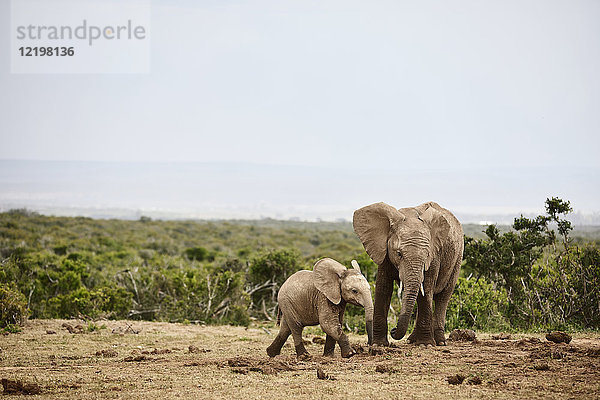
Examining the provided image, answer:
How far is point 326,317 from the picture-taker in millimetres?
10672

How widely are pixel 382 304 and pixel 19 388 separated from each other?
6369mm

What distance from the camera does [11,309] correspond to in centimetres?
1655

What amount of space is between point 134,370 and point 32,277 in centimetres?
1417

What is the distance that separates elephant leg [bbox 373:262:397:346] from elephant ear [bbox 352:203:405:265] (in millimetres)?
283

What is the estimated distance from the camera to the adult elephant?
35.3 ft

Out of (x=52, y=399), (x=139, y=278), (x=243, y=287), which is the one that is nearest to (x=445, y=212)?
(x=52, y=399)

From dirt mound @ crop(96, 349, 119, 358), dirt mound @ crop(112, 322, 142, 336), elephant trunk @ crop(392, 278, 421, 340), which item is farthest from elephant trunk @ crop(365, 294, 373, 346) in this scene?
dirt mound @ crop(112, 322, 142, 336)

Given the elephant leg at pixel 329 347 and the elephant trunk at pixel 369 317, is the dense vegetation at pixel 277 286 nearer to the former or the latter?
the elephant leg at pixel 329 347

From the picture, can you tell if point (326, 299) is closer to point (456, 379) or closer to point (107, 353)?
point (456, 379)

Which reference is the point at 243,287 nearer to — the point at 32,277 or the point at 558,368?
the point at 32,277

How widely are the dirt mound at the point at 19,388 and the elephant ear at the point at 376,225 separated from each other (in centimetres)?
584

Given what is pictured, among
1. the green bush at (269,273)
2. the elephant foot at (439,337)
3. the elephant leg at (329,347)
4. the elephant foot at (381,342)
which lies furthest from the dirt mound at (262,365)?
the green bush at (269,273)

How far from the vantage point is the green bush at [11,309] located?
16.4 m

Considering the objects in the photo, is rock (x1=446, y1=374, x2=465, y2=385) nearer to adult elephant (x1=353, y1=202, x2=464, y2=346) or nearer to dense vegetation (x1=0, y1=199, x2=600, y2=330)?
adult elephant (x1=353, y1=202, x2=464, y2=346)
